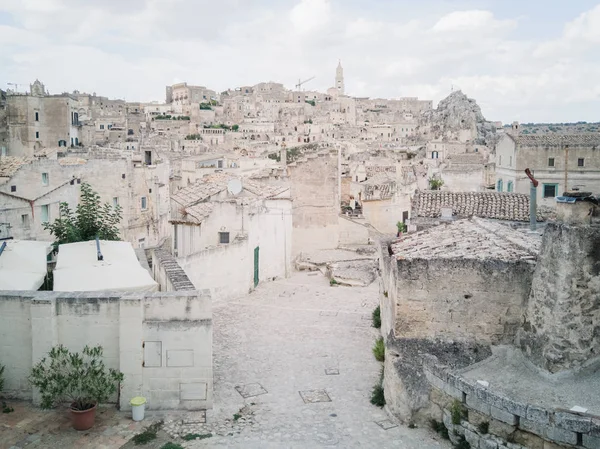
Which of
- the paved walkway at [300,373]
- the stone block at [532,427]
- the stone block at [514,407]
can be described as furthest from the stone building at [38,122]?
the stone block at [532,427]

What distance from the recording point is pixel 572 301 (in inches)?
368

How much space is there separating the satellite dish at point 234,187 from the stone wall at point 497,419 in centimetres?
1394

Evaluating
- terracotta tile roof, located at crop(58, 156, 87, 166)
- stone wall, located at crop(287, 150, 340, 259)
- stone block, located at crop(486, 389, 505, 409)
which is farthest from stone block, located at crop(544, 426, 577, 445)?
terracotta tile roof, located at crop(58, 156, 87, 166)

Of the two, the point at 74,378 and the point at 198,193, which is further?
the point at 198,193

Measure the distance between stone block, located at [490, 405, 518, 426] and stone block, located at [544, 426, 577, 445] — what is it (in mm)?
503

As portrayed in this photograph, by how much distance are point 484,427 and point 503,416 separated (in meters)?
0.50

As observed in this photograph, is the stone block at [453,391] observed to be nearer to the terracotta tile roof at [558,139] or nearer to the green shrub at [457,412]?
the green shrub at [457,412]

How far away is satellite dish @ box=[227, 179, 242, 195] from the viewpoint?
22750mm

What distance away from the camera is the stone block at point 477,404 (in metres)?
8.91

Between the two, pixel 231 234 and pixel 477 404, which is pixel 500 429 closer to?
pixel 477 404

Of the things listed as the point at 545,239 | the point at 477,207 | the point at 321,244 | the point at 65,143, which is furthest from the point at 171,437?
the point at 65,143

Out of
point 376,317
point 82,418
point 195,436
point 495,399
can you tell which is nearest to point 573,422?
point 495,399

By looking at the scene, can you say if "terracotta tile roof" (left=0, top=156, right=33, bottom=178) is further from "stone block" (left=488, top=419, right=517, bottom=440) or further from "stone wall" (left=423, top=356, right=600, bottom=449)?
"stone block" (left=488, top=419, right=517, bottom=440)

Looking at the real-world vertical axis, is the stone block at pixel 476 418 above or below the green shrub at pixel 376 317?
above
